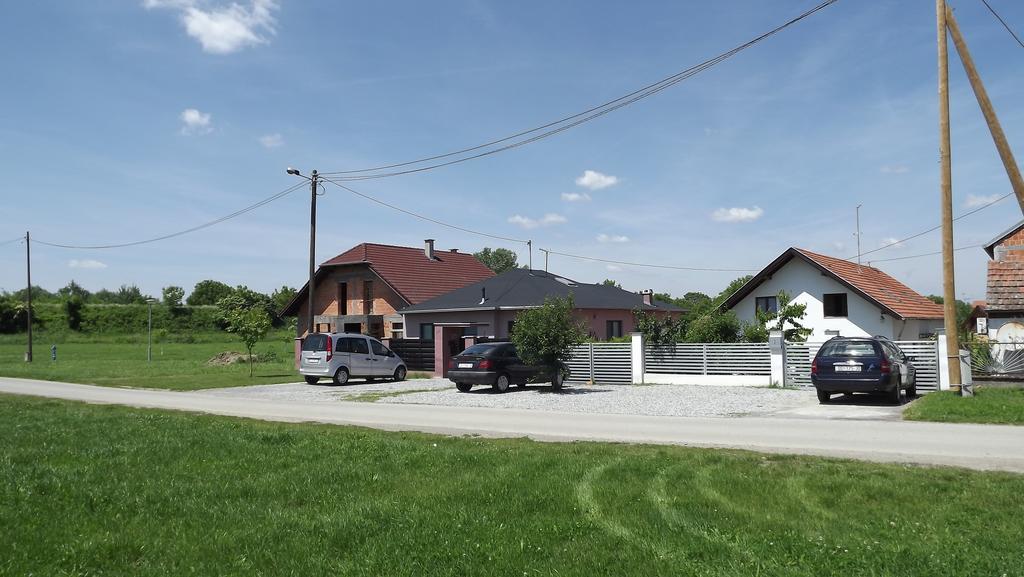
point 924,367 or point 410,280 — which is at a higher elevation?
point 410,280

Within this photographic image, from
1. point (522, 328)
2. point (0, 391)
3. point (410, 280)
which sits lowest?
point (0, 391)

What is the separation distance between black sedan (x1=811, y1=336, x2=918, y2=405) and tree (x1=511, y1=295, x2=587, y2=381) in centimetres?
745

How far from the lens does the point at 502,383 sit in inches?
930

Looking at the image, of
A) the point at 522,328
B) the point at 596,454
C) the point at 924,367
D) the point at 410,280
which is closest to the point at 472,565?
the point at 596,454

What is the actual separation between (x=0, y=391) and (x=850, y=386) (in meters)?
25.9

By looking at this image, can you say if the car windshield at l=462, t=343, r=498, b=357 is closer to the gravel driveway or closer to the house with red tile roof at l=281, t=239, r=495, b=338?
the gravel driveway

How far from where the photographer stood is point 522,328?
23.1 m

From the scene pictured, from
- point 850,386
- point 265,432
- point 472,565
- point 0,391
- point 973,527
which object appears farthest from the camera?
point 0,391

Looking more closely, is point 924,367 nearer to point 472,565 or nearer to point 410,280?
point 472,565

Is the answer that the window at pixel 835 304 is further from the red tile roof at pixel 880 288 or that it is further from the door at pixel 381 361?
the door at pixel 381 361

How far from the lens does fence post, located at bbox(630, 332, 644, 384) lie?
86.6 ft

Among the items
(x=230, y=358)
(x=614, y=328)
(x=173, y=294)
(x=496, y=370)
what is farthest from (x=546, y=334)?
(x=173, y=294)

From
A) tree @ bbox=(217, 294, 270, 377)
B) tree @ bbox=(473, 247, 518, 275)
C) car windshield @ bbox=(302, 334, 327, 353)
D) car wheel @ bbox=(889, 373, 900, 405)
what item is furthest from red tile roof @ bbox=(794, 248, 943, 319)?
tree @ bbox=(473, 247, 518, 275)

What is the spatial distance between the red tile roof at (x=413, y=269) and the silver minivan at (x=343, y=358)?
37.1ft
